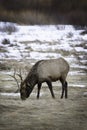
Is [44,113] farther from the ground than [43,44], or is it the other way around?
[44,113]

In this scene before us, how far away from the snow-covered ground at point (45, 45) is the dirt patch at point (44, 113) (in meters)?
6.80

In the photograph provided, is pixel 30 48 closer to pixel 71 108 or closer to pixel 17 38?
pixel 17 38

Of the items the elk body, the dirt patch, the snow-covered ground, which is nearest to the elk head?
the elk body

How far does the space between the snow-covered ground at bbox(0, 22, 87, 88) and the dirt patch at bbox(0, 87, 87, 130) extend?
22.3 ft

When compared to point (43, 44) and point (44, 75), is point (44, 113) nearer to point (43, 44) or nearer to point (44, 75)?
point (44, 75)

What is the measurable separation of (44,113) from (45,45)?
1635 cm

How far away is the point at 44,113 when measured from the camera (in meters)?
8.76

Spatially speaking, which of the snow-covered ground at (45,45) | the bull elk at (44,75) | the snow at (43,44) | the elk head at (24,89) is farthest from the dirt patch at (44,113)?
the snow at (43,44)

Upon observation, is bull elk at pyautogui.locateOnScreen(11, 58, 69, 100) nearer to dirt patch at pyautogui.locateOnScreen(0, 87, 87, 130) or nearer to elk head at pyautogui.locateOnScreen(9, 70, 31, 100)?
elk head at pyautogui.locateOnScreen(9, 70, 31, 100)

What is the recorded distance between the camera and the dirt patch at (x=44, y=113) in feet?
25.1

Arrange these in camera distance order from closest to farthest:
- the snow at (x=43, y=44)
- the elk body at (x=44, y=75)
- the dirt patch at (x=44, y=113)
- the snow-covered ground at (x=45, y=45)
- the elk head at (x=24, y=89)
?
the dirt patch at (x=44, y=113) < the elk head at (x=24, y=89) < the elk body at (x=44, y=75) < the snow-covered ground at (x=45, y=45) < the snow at (x=43, y=44)

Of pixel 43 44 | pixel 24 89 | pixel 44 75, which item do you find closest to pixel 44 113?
pixel 24 89

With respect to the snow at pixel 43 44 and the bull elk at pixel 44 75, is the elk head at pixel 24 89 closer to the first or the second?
the bull elk at pixel 44 75

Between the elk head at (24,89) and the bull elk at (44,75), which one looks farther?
the bull elk at (44,75)
